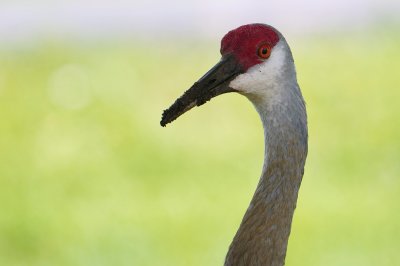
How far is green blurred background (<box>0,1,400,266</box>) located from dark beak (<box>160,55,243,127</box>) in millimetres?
2175

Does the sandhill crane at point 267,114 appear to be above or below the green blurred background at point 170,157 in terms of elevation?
below

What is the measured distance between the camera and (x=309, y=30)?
7.60 meters

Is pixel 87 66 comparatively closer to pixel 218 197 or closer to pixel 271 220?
pixel 218 197

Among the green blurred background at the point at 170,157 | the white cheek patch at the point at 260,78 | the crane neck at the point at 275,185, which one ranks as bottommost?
the crane neck at the point at 275,185

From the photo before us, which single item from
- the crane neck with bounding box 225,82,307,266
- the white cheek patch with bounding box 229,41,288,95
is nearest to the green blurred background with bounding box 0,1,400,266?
the crane neck with bounding box 225,82,307,266

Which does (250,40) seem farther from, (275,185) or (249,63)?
(275,185)

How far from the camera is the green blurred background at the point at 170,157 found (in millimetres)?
4895

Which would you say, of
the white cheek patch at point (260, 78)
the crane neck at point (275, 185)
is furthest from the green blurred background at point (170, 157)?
the white cheek patch at point (260, 78)

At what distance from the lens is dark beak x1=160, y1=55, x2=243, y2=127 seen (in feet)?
8.32

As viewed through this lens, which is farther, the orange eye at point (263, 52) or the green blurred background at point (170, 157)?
the green blurred background at point (170, 157)

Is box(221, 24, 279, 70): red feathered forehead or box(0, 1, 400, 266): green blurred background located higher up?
box(0, 1, 400, 266): green blurred background

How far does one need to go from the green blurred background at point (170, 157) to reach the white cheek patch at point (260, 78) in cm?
216

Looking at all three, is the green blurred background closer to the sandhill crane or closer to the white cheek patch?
the sandhill crane

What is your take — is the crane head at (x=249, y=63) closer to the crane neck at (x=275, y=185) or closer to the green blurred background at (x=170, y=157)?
the crane neck at (x=275, y=185)
